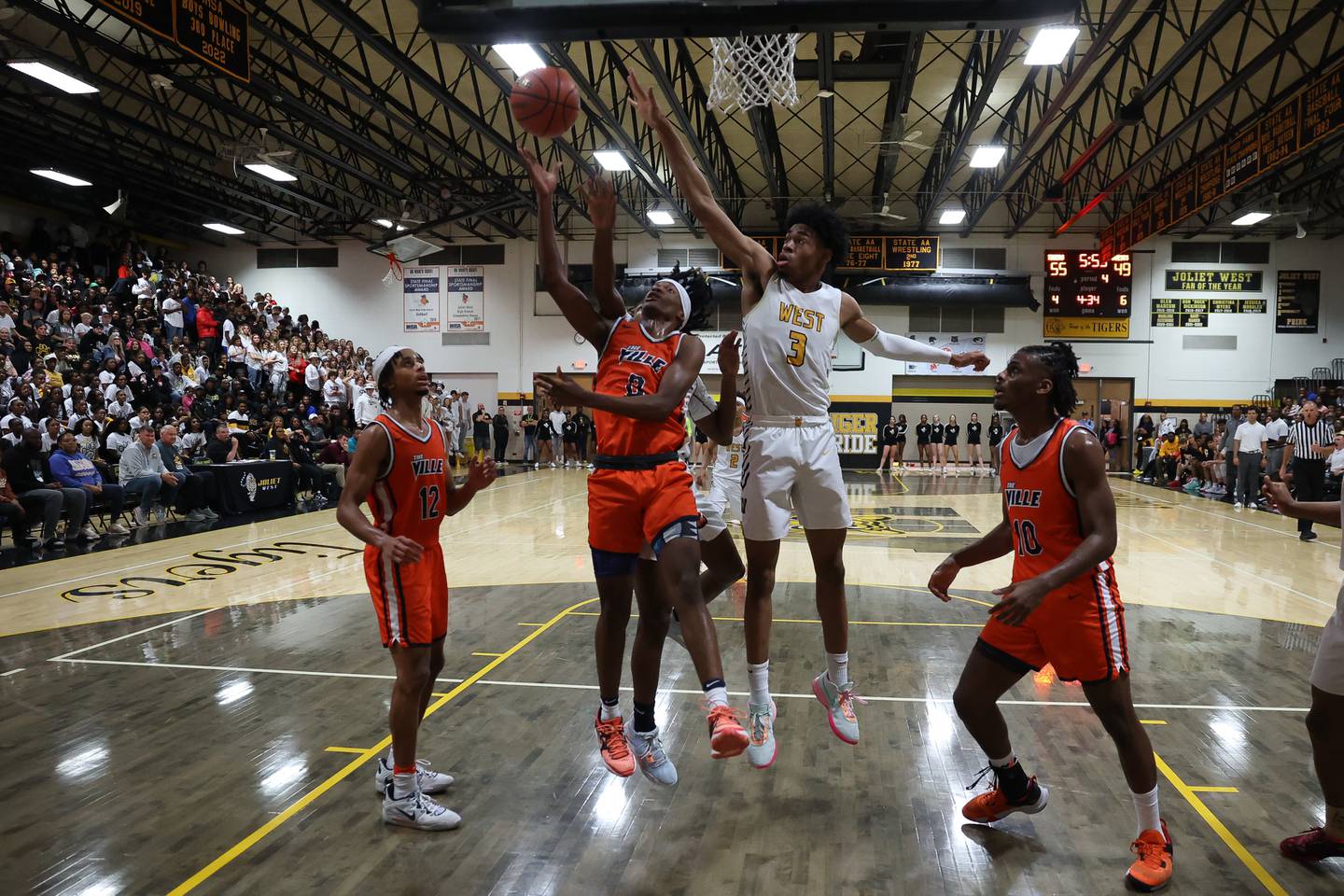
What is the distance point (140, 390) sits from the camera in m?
15.6

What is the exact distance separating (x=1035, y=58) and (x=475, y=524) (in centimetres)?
983

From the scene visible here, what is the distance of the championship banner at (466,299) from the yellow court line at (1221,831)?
25.7 meters

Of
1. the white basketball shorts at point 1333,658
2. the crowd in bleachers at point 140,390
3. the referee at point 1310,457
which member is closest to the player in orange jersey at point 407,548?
the white basketball shorts at point 1333,658

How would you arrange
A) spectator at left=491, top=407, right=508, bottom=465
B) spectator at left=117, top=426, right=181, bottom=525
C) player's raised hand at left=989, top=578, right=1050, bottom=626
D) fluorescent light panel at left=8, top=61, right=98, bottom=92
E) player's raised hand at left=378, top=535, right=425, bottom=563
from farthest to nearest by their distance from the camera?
spectator at left=491, top=407, right=508, bottom=465, fluorescent light panel at left=8, top=61, right=98, bottom=92, spectator at left=117, top=426, right=181, bottom=525, player's raised hand at left=378, top=535, right=425, bottom=563, player's raised hand at left=989, top=578, right=1050, bottom=626

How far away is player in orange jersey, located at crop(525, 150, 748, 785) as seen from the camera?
3387 millimetres

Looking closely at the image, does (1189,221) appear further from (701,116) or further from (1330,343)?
(701,116)

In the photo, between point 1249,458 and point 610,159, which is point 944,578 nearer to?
point 610,159

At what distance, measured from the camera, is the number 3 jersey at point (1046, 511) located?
323 centimetres

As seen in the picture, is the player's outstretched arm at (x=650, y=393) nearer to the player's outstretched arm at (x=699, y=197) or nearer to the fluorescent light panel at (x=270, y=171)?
the player's outstretched arm at (x=699, y=197)

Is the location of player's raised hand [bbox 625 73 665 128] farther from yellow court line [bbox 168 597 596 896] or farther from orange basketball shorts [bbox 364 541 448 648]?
yellow court line [bbox 168 597 596 896]

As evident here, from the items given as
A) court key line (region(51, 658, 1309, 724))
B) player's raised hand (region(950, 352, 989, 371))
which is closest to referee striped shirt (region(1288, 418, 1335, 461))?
court key line (region(51, 658, 1309, 724))

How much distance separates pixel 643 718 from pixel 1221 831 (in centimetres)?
230

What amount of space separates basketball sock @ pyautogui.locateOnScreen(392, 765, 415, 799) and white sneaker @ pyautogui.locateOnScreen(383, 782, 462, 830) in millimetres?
10

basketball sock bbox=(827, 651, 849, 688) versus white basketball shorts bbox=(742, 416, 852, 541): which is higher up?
white basketball shorts bbox=(742, 416, 852, 541)
